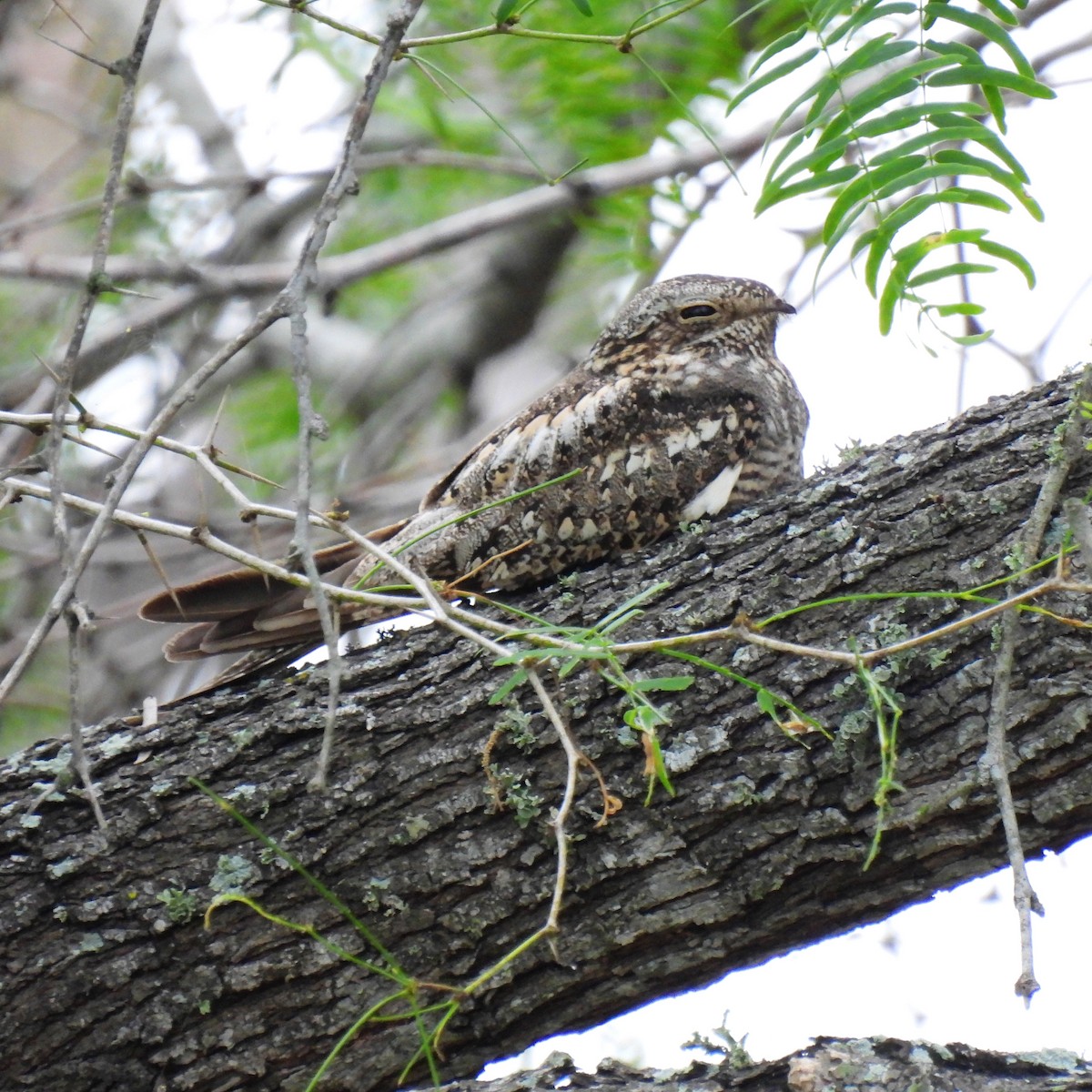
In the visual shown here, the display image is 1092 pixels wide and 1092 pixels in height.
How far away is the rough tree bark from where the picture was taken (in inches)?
74.4

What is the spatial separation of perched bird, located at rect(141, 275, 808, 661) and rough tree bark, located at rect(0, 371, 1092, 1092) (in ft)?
1.58

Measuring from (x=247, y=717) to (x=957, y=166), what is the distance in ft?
5.15

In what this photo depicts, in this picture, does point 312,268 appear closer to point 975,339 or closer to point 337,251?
point 975,339

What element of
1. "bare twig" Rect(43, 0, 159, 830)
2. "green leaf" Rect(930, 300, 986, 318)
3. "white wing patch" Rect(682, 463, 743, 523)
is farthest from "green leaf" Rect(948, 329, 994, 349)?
"bare twig" Rect(43, 0, 159, 830)

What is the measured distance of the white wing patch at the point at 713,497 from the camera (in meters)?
2.60

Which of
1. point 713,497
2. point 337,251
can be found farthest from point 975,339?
point 337,251

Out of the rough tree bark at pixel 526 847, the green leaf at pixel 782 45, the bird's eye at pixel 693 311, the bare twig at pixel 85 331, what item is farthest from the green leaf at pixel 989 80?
the bare twig at pixel 85 331

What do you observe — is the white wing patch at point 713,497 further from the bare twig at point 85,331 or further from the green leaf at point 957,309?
the bare twig at point 85,331

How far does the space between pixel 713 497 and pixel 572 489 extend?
0.31 metres

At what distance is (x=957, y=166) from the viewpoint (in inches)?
80.0

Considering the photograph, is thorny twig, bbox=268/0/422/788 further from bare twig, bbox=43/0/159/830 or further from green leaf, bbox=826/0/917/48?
green leaf, bbox=826/0/917/48

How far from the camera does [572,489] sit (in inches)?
103

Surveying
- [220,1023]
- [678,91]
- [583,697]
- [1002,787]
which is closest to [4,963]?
[220,1023]

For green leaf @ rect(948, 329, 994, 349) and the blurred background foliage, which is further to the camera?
the blurred background foliage
